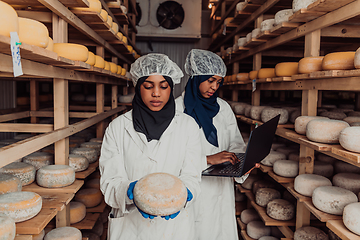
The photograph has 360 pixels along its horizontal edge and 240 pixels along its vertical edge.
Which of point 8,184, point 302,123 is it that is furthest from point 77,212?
point 302,123

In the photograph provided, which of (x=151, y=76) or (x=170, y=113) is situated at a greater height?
(x=151, y=76)

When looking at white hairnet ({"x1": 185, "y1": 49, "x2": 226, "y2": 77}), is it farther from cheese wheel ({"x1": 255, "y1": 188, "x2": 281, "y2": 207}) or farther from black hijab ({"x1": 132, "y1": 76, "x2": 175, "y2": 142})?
cheese wheel ({"x1": 255, "y1": 188, "x2": 281, "y2": 207})

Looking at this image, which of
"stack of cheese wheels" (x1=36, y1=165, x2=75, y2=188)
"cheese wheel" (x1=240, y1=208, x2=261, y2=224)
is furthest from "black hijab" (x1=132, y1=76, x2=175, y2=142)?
"cheese wheel" (x1=240, y1=208, x2=261, y2=224)

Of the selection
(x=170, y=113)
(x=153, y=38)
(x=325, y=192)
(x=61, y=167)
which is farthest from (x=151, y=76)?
(x=153, y=38)

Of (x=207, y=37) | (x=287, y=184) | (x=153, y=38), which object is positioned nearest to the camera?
(x=287, y=184)

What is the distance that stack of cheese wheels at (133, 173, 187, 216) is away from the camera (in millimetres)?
1137

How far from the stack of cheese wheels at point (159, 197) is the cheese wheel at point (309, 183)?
3.62 feet

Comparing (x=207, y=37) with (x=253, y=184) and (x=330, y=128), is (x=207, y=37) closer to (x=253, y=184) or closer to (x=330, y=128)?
(x=253, y=184)

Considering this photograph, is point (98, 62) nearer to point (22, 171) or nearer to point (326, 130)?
point (22, 171)

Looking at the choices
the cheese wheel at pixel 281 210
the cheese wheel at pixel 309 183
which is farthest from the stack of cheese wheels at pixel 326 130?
the cheese wheel at pixel 281 210

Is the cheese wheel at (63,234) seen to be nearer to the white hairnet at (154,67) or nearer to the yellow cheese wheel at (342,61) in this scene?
the white hairnet at (154,67)

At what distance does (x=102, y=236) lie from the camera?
9.34ft

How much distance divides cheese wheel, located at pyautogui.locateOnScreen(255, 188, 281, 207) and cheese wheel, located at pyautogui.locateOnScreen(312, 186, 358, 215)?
92 centimetres

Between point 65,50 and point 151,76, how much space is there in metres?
0.67
